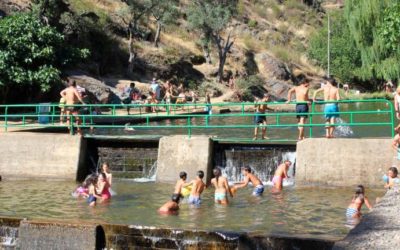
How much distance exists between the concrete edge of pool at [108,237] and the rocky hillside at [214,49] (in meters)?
29.4

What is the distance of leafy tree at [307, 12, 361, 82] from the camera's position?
219ft

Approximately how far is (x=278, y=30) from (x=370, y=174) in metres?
66.0

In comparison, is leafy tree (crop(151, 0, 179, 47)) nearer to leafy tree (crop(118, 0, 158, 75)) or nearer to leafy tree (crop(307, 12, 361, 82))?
leafy tree (crop(118, 0, 158, 75))

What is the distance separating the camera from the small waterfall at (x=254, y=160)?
18.8 meters

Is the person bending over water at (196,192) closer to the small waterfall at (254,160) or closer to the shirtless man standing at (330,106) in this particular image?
the small waterfall at (254,160)

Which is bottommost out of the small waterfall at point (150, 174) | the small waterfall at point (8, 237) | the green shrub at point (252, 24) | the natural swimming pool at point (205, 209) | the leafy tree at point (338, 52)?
the small waterfall at point (8, 237)

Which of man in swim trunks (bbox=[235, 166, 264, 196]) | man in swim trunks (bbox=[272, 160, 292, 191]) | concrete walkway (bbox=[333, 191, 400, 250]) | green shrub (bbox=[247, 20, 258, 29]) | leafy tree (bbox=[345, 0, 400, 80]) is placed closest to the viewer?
concrete walkway (bbox=[333, 191, 400, 250])

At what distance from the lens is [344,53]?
6744 centimetres

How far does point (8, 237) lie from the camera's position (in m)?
12.3

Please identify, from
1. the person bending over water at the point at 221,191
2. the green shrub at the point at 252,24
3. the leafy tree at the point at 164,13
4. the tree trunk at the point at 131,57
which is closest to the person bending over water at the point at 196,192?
the person bending over water at the point at 221,191

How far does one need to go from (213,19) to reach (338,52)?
57.8ft

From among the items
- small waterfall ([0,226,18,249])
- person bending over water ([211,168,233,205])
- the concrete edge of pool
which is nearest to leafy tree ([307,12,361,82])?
person bending over water ([211,168,233,205])

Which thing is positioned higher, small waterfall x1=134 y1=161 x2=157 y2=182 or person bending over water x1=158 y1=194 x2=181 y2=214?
small waterfall x1=134 y1=161 x2=157 y2=182

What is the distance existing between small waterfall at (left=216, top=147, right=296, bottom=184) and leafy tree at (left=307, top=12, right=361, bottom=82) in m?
46.9
